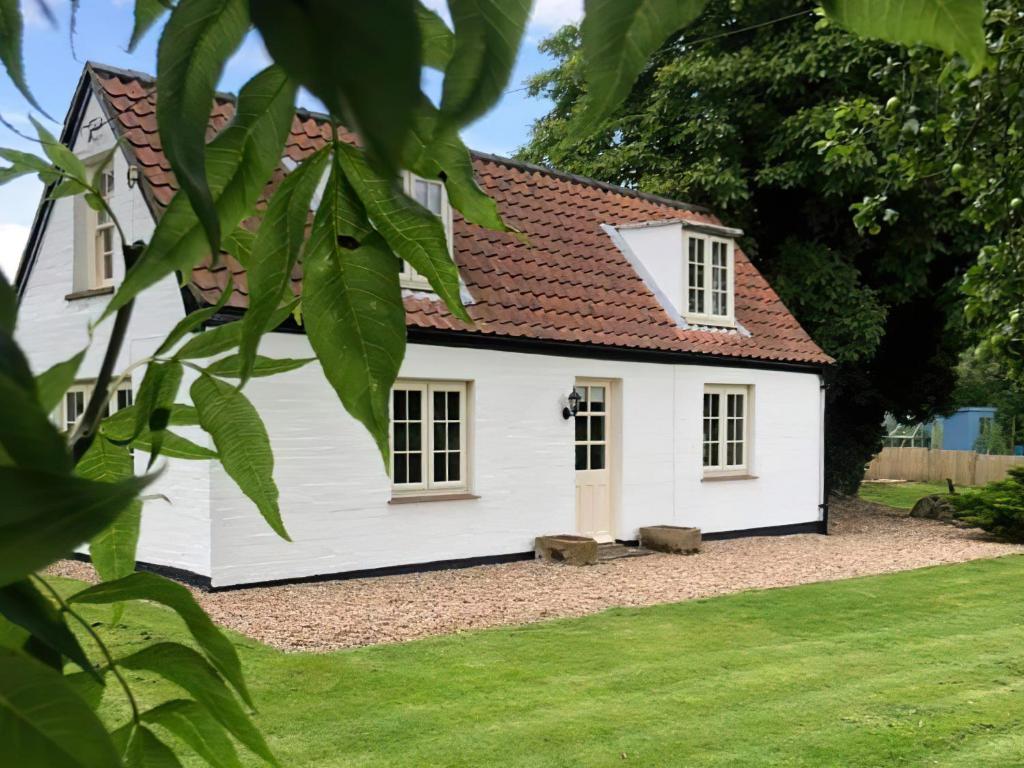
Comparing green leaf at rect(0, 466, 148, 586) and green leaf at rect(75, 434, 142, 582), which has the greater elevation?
green leaf at rect(0, 466, 148, 586)

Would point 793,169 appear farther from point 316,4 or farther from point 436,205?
point 316,4

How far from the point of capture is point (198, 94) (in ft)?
1.18

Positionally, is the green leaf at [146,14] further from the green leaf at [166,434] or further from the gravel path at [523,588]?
the gravel path at [523,588]

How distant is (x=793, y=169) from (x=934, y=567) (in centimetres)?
738

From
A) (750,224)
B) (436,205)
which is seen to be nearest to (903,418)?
(750,224)

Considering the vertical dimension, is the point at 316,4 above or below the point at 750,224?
below

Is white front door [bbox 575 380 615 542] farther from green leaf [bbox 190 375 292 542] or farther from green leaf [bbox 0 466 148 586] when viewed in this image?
green leaf [bbox 0 466 148 586]

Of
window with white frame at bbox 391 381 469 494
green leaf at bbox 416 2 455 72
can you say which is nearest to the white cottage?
window with white frame at bbox 391 381 469 494

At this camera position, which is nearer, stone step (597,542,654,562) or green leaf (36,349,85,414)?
green leaf (36,349,85,414)

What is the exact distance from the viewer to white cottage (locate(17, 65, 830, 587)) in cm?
981

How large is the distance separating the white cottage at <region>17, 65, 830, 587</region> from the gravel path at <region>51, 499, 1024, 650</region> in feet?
1.72

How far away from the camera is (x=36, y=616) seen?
35 centimetres

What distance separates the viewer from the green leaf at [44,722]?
0.98 ft

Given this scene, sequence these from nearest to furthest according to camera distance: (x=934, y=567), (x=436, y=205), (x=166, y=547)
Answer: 1. (x=166, y=547)
2. (x=436, y=205)
3. (x=934, y=567)
